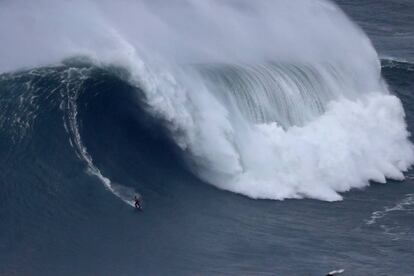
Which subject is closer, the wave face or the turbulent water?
the turbulent water

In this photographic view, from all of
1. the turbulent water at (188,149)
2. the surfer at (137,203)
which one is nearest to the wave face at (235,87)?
the turbulent water at (188,149)

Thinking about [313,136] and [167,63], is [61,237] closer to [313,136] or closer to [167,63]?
[167,63]

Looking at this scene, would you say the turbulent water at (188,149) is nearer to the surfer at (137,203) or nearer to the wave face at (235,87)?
the wave face at (235,87)

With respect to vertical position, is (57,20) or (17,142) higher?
(57,20)

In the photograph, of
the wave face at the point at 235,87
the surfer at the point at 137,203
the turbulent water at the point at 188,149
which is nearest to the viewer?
the turbulent water at the point at 188,149

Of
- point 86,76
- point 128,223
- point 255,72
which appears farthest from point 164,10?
point 128,223

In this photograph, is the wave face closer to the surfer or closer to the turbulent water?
the turbulent water

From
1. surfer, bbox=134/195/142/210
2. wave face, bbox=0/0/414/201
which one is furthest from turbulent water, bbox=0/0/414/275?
surfer, bbox=134/195/142/210
